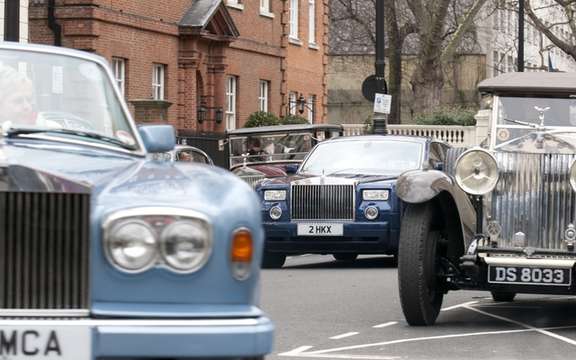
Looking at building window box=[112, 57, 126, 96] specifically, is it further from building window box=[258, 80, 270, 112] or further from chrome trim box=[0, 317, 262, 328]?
chrome trim box=[0, 317, 262, 328]

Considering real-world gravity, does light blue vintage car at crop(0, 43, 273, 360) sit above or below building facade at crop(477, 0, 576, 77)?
below

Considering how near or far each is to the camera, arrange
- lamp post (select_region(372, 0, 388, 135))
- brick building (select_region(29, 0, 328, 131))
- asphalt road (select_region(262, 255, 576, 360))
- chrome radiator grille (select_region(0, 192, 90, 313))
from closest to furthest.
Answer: chrome radiator grille (select_region(0, 192, 90, 313)) < asphalt road (select_region(262, 255, 576, 360)) < lamp post (select_region(372, 0, 388, 135)) < brick building (select_region(29, 0, 328, 131))

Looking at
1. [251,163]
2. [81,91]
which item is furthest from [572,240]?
[251,163]

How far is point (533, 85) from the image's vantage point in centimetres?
1262

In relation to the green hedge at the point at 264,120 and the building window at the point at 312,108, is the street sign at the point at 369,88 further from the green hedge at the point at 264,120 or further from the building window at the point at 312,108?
the building window at the point at 312,108

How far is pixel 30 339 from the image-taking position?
5387mm

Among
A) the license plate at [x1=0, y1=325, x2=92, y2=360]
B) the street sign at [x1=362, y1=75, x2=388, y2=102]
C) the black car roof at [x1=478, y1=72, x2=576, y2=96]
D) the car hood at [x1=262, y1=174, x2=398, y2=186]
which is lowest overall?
the license plate at [x1=0, y1=325, x2=92, y2=360]

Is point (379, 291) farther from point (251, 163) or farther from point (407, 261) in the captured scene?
point (251, 163)

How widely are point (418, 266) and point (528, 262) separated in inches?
32.3

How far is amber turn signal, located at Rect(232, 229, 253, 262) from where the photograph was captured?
18.3ft

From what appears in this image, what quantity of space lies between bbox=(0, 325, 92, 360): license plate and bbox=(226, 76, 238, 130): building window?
38.0 metres

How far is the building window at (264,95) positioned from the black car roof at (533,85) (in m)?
34.1

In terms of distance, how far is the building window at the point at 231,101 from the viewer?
43.8 m

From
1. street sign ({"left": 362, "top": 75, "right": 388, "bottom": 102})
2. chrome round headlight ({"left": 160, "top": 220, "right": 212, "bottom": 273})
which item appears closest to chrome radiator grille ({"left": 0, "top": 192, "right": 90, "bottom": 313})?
chrome round headlight ({"left": 160, "top": 220, "right": 212, "bottom": 273})
